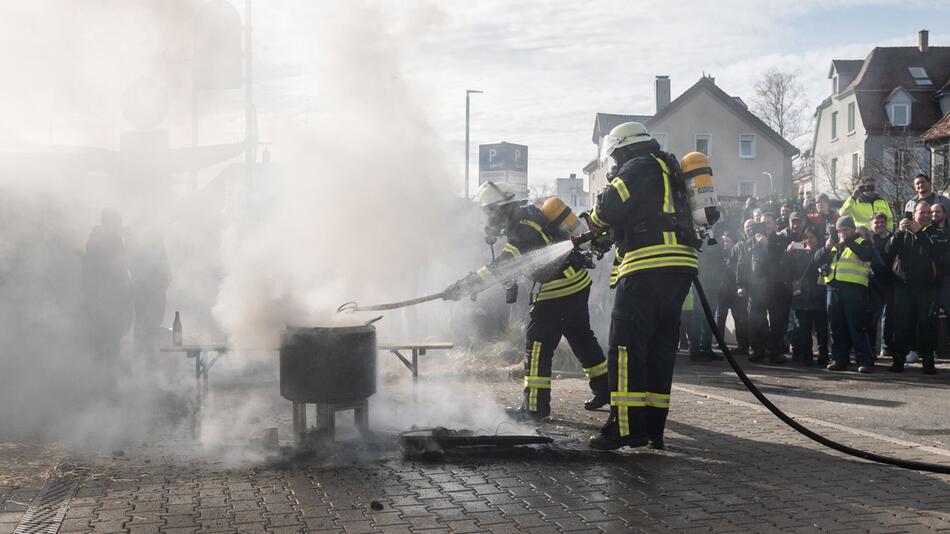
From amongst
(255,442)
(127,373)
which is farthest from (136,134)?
(255,442)

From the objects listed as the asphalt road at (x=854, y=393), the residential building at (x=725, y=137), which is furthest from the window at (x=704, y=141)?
the asphalt road at (x=854, y=393)

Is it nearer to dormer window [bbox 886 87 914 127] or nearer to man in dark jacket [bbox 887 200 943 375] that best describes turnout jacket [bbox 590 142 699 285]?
man in dark jacket [bbox 887 200 943 375]

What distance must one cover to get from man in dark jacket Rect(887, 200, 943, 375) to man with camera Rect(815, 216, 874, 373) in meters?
0.36

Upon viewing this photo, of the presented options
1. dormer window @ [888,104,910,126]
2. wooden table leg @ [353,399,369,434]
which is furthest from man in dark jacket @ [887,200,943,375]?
dormer window @ [888,104,910,126]

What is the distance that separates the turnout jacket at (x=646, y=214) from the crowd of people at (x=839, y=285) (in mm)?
6161

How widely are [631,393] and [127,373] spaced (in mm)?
6733

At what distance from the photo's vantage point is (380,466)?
19.3ft

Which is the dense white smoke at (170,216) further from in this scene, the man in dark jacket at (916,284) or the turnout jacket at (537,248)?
the man in dark jacket at (916,284)

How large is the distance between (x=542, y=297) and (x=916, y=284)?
6.02m

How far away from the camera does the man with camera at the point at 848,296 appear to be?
11430 millimetres

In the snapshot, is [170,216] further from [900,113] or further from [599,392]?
[900,113]

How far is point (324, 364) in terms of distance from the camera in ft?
20.8

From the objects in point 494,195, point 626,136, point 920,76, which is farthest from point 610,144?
point 920,76

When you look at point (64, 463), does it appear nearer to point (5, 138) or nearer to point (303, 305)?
point (303, 305)
